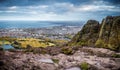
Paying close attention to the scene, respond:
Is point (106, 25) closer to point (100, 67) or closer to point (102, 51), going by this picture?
point (102, 51)

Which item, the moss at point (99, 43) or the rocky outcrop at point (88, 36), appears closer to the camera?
the moss at point (99, 43)

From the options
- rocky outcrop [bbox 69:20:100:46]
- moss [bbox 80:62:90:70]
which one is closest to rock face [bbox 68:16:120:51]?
rocky outcrop [bbox 69:20:100:46]

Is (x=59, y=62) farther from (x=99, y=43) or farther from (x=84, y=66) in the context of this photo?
(x=99, y=43)

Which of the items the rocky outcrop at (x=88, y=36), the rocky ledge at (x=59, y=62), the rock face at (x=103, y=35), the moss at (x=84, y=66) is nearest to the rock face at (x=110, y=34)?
the rock face at (x=103, y=35)

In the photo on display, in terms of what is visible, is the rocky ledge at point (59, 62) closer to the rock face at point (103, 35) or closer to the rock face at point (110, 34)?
the rock face at point (110, 34)

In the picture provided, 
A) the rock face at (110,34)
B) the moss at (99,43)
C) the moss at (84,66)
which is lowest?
the moss at (84,66)

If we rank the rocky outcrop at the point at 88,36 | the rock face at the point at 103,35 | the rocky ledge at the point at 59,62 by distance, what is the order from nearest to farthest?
the rocky ledge at the point at 59,62, the rock face at the point at 103,35, the rocky outcrop at the point at 88,36

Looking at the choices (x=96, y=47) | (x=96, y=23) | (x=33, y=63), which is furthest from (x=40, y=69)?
(x=96, y=23)

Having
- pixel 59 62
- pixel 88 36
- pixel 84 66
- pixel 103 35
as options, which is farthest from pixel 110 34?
pixel 59 62

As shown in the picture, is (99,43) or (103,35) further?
(103,35)

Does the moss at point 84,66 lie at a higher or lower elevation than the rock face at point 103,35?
lower
